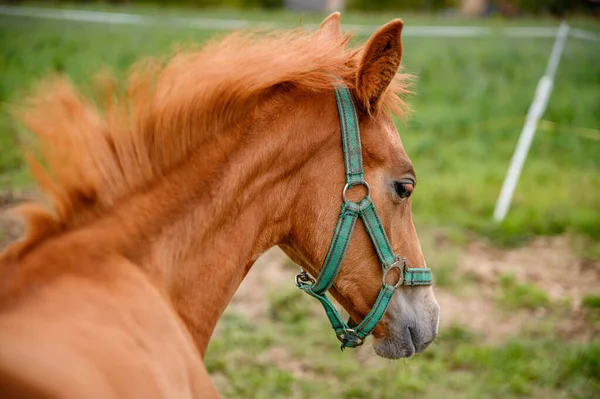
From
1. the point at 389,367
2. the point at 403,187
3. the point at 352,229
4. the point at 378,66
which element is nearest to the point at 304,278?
the point at 352,229

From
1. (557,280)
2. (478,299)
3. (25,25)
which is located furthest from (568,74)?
(25,25)

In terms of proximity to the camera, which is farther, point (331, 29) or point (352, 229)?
point (331, 29)

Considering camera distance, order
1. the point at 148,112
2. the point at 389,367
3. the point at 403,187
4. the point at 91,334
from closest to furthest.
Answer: the point at 91,334
the point at 148,112
the point at 403,187
the point at 389,367

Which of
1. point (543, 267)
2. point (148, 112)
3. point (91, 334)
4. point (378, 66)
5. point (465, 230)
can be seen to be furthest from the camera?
point (465, 230)

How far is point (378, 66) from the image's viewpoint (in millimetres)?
2127

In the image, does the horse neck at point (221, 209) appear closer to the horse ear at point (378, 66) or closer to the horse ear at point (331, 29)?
the horse ear at point (378, 66)

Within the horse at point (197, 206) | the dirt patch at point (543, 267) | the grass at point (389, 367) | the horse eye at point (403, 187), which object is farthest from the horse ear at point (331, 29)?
the dirt patch at point (543, 267)

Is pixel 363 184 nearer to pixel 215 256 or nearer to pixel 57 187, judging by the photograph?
pixel 215 256

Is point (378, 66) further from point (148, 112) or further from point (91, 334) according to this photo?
point (91, 334)

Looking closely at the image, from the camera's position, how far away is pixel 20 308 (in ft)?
5.17

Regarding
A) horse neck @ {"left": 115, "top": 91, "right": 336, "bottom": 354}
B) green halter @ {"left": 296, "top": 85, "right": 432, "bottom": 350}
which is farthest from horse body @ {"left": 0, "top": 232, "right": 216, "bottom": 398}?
green halter @ {"left": 296, "top": 85, "right": 432, "bottom": 350}

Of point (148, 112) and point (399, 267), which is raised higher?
point (148, 112)

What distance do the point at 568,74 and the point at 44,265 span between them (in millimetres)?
13441

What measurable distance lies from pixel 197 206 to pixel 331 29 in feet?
3.37
